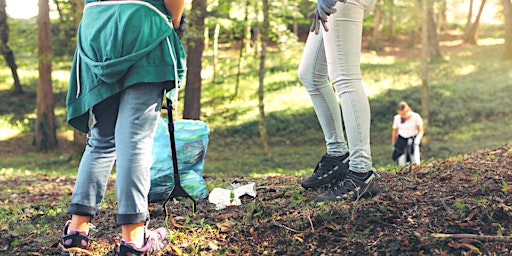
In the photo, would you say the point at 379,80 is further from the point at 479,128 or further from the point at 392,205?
the point at 392,205

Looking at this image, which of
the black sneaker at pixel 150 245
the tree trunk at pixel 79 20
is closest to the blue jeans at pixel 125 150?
the black sneaker at pixel 150 245

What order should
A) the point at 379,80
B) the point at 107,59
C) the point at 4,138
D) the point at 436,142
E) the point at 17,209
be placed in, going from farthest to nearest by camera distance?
the point at 379,80, the point at 4,138, the point at 436,142, the point at 17,209, the point at 107,59

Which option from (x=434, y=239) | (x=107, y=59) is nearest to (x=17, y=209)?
(x=107, y=59)

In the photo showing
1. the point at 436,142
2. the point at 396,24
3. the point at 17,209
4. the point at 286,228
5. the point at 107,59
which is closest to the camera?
the point at 107,59

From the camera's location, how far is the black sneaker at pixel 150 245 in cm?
309

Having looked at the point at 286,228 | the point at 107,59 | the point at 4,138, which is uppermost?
the point at 107,59

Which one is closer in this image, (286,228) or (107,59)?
(107,59)

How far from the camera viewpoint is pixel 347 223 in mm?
3414

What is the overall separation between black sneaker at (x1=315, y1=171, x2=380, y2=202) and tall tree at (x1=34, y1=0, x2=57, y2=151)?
1570 centimetres

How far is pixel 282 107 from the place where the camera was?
22375 mm

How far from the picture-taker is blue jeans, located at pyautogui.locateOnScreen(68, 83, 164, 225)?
306cm

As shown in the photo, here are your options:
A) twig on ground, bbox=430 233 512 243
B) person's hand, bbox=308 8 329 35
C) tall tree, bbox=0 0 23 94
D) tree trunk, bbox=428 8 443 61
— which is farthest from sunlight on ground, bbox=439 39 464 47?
twig on ground, bbox=430 233 512 243

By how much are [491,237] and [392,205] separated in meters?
0.64

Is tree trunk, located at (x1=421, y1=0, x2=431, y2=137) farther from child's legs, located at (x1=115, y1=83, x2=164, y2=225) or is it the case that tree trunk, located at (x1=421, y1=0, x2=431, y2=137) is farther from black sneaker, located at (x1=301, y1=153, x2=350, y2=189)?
child's legs, located at (x1=115, y1=83, x2=164, y2=225)
